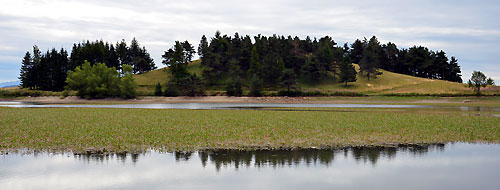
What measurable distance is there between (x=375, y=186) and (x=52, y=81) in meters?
163

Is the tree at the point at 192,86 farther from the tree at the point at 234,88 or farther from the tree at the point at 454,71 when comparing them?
the tree at the point at 454,71

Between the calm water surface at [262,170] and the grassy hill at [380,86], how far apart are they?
359 ft

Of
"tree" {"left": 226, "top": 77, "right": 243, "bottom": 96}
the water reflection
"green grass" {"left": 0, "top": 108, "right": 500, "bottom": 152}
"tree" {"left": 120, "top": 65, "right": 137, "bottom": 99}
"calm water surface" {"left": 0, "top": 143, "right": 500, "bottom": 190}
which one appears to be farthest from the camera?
"tree" {"left": 226, "top": 77, "right": 243, "bottom": 96}

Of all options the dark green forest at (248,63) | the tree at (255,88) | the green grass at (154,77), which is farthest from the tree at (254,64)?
the green grass at (154,77)

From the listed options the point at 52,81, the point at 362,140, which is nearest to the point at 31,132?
the point at 362,140

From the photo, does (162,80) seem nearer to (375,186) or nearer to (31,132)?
(31,132)

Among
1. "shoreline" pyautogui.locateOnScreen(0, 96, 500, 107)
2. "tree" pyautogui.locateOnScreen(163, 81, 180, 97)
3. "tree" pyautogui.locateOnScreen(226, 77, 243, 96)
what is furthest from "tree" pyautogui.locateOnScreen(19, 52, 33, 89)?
"tree" pyautogui.locateOnScreen(226, 77, 243, 96)

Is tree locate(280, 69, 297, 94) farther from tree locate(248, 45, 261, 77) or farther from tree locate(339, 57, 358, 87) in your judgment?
tree locate(339, 57, 358, 87)

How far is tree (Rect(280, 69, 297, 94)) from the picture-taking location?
12475cm

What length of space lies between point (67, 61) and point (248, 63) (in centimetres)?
7355

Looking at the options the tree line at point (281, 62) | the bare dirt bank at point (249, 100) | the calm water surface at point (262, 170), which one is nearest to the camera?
the calm water surface at point (262, 170)

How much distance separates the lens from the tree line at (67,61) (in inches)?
6235

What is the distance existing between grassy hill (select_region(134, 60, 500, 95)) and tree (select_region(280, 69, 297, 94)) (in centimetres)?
898

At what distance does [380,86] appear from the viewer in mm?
145875
